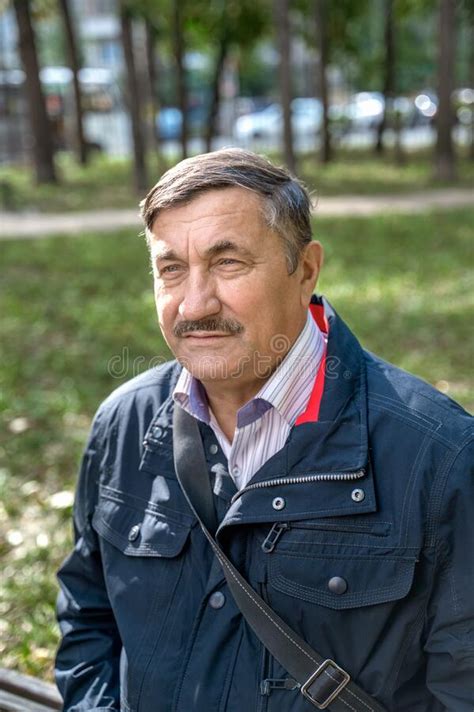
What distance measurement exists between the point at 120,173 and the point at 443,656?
66.2ft

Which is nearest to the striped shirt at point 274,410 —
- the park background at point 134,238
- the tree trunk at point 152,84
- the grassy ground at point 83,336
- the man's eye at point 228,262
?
the man's eye at point 228,262

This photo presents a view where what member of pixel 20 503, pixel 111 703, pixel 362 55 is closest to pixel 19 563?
pixel 20 503

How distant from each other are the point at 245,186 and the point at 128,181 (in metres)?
17.9

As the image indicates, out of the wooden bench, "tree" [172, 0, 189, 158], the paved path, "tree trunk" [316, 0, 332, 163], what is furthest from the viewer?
"tree trunk" [316, 0, 332, 163]

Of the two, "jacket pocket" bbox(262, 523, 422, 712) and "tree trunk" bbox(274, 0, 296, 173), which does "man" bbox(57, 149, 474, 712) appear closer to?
"jacket pocket" bbox(262, 523, 422, 712)

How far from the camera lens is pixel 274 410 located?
2.29m

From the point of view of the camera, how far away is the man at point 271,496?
6.72 ft

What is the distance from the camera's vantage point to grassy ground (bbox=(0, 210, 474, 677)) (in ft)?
13.9

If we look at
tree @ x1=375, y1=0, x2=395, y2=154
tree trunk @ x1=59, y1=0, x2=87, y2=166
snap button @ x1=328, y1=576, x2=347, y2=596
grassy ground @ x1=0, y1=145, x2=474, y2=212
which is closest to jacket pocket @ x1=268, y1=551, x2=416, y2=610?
snap button @ x1=328, y1=576, x2=347, y2=596

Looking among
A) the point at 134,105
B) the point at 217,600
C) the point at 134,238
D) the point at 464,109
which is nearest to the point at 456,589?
the point at 217,600

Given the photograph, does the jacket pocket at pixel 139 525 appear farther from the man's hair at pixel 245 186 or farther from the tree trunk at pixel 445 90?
the tree trunk at pixel 445 90

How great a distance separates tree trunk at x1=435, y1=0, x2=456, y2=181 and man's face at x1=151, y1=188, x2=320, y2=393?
14478 millimetres

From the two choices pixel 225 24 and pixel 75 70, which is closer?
pixel 225 24

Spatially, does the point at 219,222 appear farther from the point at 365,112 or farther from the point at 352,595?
the point at 365,112
